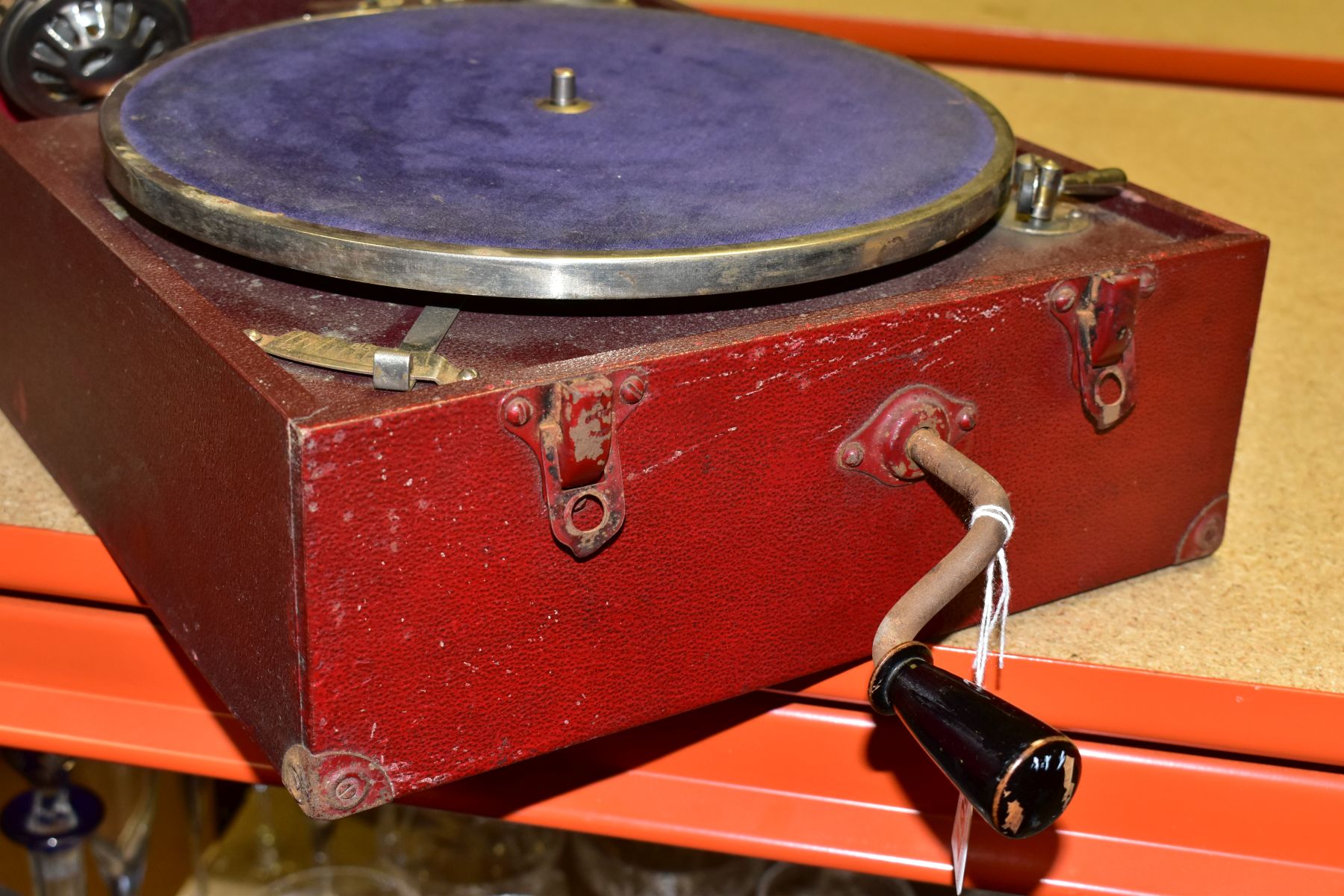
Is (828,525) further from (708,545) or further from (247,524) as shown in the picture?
(247,524)

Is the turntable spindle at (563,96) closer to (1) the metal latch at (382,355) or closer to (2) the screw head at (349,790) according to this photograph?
(1) the metal latch at (382,355)

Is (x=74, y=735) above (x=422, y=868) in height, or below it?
above

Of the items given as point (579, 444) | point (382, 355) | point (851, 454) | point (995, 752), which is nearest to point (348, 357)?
point (382, 355)

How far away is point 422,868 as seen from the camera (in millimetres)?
1786

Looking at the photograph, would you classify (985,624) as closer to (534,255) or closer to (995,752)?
(995,752)

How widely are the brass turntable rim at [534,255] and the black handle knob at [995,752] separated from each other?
10.2 inches

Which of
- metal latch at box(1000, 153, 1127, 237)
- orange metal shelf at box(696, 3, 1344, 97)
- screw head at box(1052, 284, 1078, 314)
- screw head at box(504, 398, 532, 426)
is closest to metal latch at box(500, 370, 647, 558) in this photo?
screw head at box(504, 398, 532, 426)

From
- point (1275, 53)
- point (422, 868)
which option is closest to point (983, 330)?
point (422, 868)

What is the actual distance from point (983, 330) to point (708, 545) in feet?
0.71

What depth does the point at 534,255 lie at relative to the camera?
86 centimetres

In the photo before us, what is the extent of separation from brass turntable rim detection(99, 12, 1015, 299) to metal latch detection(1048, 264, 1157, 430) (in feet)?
0.29

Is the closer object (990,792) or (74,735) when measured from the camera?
(990,792)

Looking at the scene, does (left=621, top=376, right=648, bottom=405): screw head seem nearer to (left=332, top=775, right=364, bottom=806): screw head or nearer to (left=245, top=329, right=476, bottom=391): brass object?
(left=245, top=329, right=476, bottom=391): brass object

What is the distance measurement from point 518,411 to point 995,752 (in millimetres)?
296
